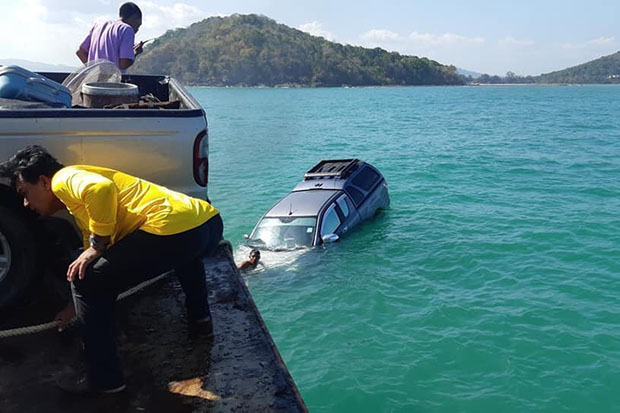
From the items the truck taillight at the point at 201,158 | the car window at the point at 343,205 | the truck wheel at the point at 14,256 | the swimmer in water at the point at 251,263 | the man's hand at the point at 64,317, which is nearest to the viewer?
the man's hand at the point at 64,317

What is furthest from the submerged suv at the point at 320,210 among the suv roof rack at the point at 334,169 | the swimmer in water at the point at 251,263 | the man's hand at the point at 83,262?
the man's hand at the point at 83,262

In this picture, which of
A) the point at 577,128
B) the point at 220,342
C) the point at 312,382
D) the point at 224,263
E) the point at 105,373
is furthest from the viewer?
the point at 577,128

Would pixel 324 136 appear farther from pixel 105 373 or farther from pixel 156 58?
pixel 156 58

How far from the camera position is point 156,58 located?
179750 mm

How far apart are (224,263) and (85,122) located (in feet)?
6.46

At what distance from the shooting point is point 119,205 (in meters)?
3.52

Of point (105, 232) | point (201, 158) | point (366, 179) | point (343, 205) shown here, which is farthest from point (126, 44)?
point (366, 179)

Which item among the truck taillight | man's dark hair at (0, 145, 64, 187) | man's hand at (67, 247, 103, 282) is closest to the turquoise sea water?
the truck taillight

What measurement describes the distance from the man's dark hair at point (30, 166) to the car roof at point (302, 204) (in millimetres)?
10662

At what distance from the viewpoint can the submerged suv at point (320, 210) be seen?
13.8m

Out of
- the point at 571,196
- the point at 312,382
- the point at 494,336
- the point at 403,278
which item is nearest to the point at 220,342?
the point at 312,382

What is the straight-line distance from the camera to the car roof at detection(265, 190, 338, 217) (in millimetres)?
14125

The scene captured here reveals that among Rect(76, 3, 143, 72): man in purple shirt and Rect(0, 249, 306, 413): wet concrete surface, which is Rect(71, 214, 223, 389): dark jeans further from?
Rect(76, 3, 143, 72): man in purple shirt

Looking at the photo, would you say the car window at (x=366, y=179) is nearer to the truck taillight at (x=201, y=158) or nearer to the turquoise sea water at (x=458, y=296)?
the turquoise sea water at (x=458, y=296)
